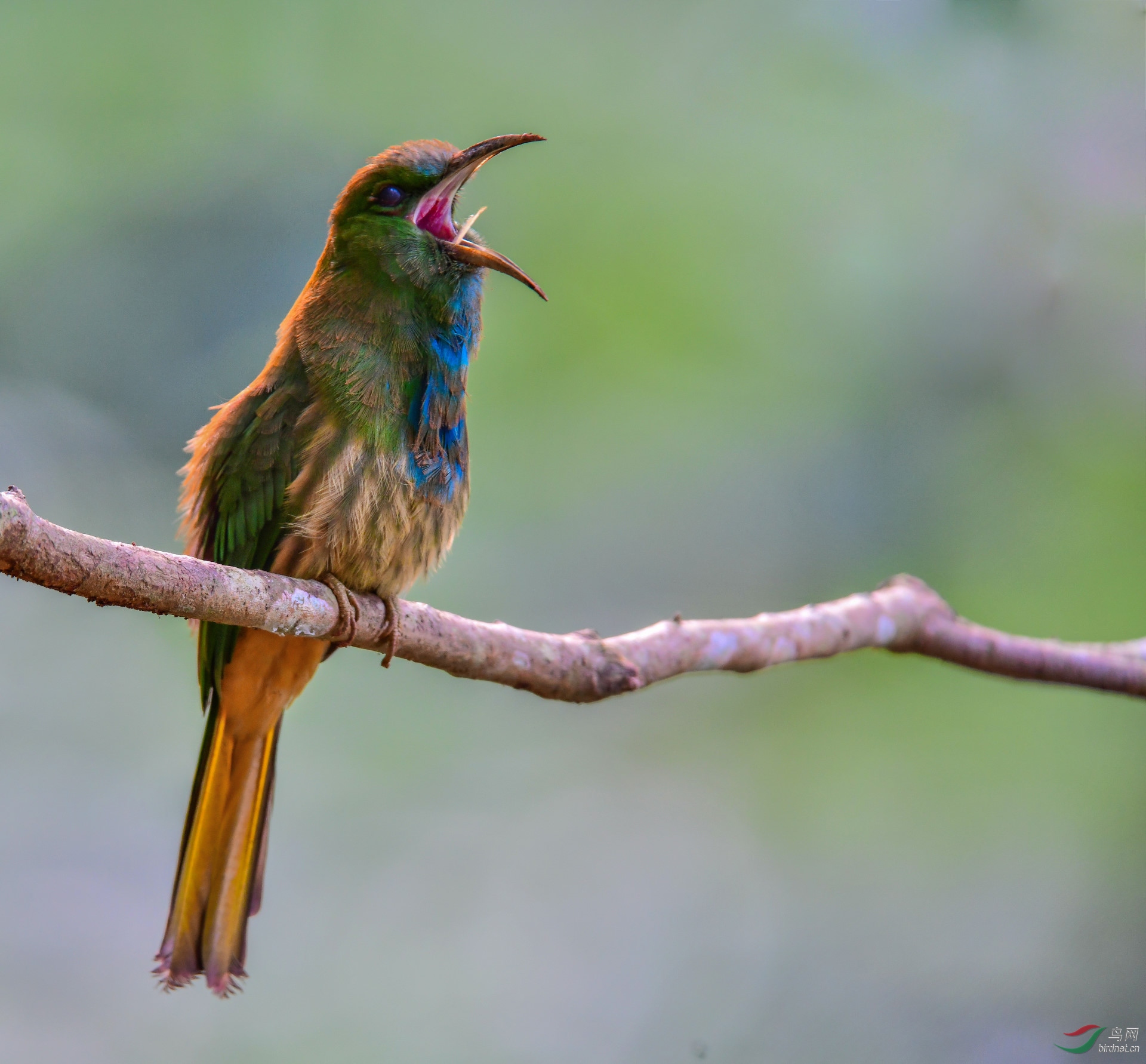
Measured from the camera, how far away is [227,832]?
2.12 m

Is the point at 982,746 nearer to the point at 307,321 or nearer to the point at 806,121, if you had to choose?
the point at 806,121

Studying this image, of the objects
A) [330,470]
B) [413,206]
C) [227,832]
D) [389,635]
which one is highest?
[413,206]

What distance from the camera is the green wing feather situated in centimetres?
195

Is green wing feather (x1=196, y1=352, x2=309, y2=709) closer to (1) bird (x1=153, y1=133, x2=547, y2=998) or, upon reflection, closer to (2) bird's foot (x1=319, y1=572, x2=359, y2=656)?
(1) bird (x1=153, y1=133, x2=547, y2=998)

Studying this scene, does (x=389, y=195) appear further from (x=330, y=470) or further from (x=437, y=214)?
(x=330, y=470)

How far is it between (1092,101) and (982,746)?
2818 mm

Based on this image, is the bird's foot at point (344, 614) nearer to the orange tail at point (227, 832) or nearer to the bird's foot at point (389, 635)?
the bird's foot at point (389, 635)

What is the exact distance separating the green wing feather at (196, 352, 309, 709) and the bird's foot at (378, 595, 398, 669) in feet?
0.83

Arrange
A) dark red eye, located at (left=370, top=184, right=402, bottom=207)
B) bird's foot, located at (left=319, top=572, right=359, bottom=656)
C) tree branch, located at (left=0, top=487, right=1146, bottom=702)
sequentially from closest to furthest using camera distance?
tree branch, located at (left=0, top=487, right=1146, bottom=702) < bird's foot, located at (left=319, top=572, right=359, bottom=656) < dark red eye, located at (left=370, top=184, right=402, bottom=207)

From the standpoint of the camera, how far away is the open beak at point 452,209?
2.01 metres

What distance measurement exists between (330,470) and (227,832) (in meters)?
0.80

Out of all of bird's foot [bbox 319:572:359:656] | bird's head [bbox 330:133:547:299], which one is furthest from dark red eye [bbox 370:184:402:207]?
bird's foot [bbox 319:572:359:656]

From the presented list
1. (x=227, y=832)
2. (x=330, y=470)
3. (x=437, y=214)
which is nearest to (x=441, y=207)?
(x=437, y=214)

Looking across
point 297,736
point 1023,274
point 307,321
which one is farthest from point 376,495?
point 1023,274
